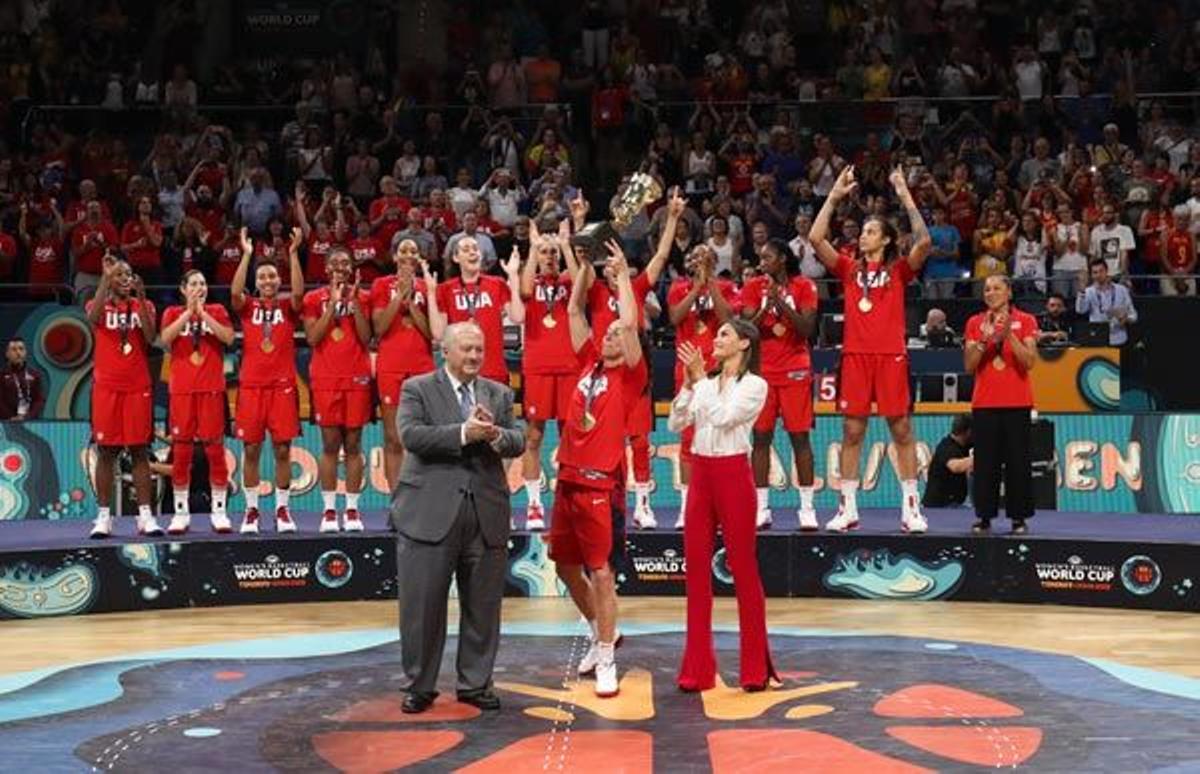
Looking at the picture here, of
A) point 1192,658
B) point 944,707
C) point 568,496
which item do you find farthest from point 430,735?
point 1192,658

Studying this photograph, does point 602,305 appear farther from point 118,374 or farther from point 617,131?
point 617,131

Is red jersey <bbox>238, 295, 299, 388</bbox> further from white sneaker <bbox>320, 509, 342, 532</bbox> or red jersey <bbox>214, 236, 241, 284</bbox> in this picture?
red jersey <bbox>214, 236, 241, 284</bbox>

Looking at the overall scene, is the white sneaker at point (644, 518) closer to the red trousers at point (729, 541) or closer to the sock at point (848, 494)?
the sock at point (848, 494)

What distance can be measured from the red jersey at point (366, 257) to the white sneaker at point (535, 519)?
527 centimetres

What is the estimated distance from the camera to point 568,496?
10.6m

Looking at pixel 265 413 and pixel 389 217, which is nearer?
pixel 265 413

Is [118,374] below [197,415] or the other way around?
the other way around

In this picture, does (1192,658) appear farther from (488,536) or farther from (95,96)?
(95,96)

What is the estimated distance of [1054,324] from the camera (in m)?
18.5

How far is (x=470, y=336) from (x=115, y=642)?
404 cm

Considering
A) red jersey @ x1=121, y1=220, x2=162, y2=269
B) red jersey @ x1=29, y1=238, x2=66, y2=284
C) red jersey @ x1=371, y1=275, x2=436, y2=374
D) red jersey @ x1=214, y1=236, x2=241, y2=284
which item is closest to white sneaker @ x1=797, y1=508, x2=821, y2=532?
red jersey @ x1=371, y1=275, x2=436, y2=374

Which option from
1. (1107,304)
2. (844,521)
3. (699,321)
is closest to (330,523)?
(699,321)

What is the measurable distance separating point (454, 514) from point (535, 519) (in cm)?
437

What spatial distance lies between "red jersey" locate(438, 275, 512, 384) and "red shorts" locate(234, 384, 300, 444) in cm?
139
